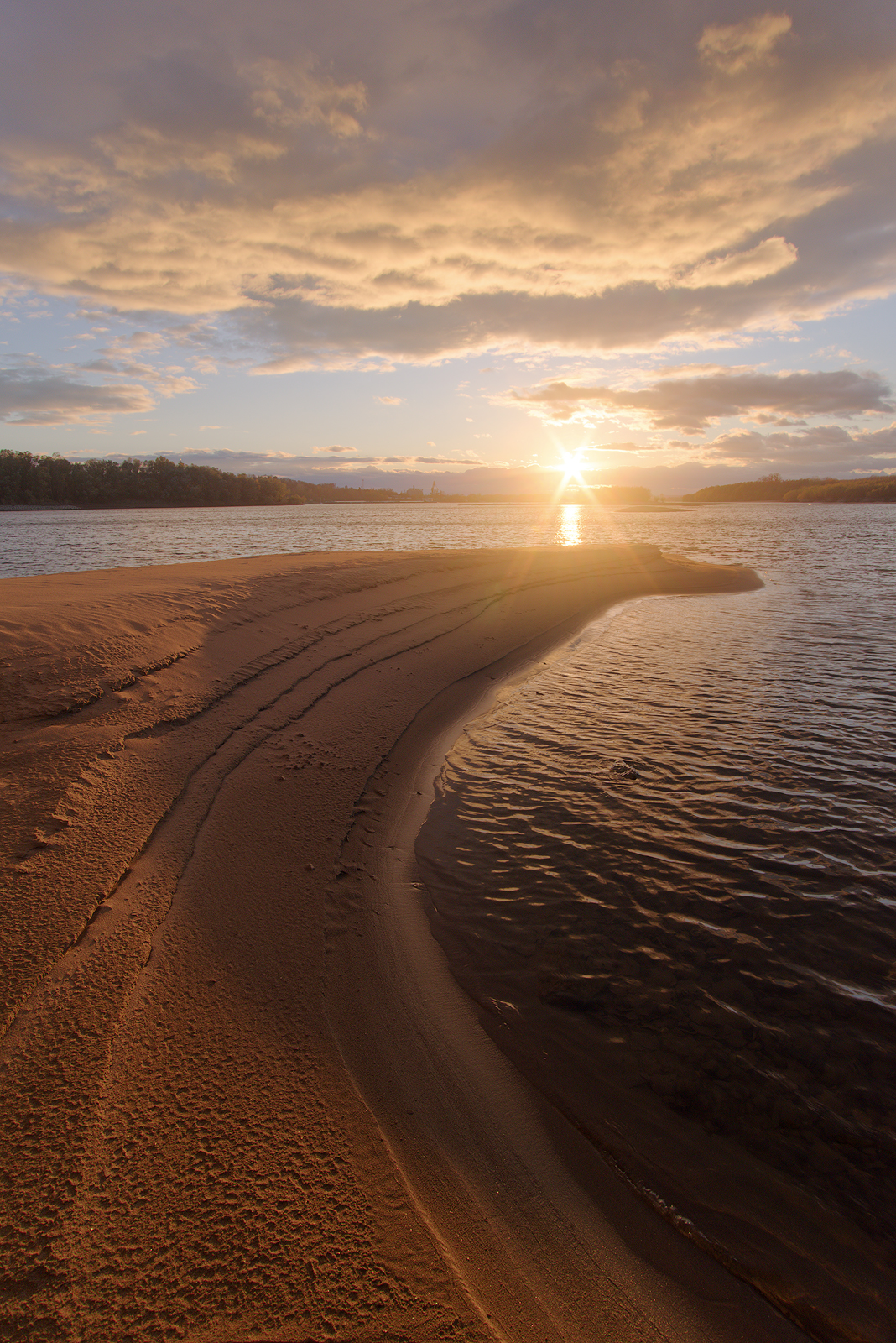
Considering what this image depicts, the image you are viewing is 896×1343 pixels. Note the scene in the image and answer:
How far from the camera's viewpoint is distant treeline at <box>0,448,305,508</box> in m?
110

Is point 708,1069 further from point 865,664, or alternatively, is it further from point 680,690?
point 865,664

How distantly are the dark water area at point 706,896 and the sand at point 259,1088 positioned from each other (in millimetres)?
623

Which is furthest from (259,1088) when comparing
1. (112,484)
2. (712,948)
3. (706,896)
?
(112,484)

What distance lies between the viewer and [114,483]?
11944cm

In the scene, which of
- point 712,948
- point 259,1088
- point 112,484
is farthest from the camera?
→ point 112,484

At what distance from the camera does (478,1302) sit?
220 centimetres

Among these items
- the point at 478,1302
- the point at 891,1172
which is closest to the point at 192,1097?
the point at 478,1302

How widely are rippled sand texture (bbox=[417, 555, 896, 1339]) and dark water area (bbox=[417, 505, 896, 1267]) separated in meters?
0.02

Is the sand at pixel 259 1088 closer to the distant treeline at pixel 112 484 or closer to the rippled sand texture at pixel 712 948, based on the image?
the rippled sand texture at pixel 712 948

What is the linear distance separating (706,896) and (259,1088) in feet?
12.2

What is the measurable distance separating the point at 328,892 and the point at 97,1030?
187 cm

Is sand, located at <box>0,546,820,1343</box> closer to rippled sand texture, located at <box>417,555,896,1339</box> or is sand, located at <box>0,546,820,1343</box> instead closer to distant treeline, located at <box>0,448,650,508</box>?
rippled sand texture, located at <box>417,555,896,1339</box>

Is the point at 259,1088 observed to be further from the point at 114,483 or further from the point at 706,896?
the point at 114,483

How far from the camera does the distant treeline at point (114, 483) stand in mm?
110250
